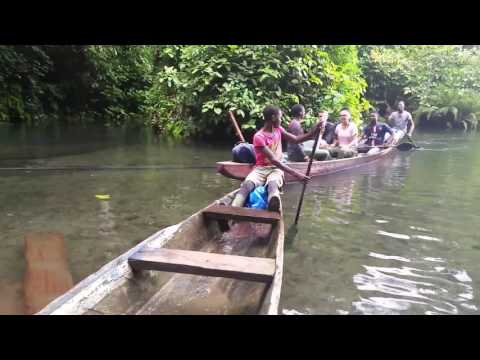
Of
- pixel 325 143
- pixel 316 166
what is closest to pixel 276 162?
pixel 316 166

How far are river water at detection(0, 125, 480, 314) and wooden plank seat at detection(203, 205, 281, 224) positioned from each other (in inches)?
18.9

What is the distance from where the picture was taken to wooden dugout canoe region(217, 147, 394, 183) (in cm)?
725

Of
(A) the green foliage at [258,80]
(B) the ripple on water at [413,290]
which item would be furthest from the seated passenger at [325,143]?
(B) the ripple on water at [413,290]

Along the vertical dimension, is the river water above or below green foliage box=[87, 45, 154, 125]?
below

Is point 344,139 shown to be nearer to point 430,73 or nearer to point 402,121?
point 402,121

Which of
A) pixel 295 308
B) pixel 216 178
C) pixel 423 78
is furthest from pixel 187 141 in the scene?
pixel 423 78

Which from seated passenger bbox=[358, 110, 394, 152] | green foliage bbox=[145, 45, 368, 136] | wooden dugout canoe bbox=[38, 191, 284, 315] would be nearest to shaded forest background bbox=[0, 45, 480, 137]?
green foliage bbox=[145, 45, 368, 136]

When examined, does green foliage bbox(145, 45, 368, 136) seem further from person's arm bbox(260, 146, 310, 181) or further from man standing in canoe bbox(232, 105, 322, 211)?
person's arm bbox(260, 146, 310, 181)

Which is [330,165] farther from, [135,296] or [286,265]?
[135,296]

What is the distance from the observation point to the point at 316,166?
8.80m

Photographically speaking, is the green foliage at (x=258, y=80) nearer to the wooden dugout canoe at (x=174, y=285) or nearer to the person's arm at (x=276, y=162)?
the person's arm at (x=276, y=162)
